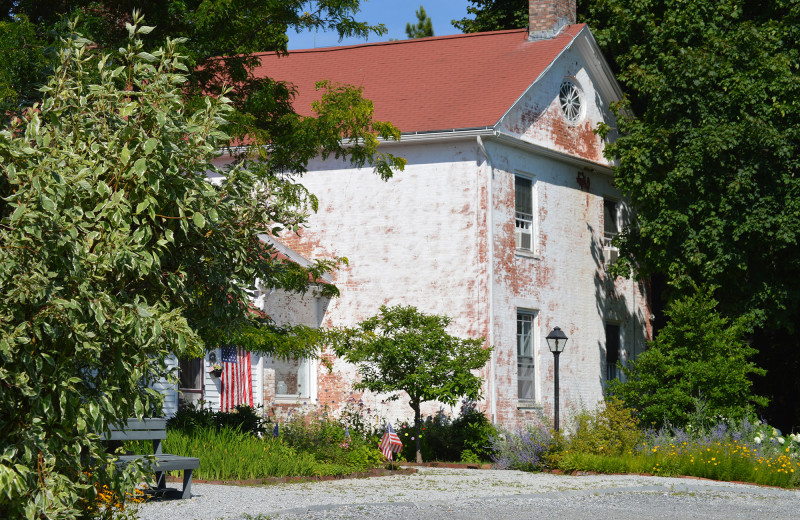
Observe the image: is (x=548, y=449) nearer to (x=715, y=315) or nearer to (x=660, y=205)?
(x=715, y=315)

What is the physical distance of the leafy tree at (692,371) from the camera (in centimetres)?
1912

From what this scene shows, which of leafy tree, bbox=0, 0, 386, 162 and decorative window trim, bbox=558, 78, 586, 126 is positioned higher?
decorative window trim, bbox=558, 78, 586, 126

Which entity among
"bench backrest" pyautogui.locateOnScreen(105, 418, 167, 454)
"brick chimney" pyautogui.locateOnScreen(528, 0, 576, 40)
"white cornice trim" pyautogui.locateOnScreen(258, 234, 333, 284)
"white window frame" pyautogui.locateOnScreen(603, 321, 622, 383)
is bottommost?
"bench backrest" pyautogui.locateOnScreen(105, 418, 167, 454)

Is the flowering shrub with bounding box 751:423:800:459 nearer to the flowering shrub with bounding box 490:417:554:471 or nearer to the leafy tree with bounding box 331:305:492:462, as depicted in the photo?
the flowering shrub with bounding box 490:417:554:471

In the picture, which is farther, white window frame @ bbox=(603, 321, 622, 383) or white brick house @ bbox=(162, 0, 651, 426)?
white window frame @ bbox=(603, 321, 622, 383)

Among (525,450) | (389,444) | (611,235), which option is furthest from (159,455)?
(611,235)

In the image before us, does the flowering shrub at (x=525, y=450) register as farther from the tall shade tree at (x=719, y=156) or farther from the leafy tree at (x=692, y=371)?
the tall shade tree at (x=719, y=156)

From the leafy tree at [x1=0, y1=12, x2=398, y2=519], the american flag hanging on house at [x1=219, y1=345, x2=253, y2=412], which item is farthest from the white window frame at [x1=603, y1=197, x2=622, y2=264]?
the leafy tree at [x1=0, y1=12, x2=398, y2=519]

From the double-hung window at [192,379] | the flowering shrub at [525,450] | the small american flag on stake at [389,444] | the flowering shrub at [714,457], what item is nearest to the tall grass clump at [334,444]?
the small american flag on stake at [389,444]

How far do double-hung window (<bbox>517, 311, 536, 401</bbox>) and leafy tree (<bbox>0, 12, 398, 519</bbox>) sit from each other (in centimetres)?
1519

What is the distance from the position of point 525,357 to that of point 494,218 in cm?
322

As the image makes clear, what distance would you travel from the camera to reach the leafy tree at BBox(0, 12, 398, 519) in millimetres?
5430

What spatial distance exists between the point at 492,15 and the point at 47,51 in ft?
74.5

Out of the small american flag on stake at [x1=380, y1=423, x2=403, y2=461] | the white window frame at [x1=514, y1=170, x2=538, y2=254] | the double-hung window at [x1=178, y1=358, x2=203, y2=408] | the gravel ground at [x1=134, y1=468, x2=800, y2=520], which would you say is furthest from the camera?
the white window frame at [x1=514, y1=170, x2=538, y2=254]
